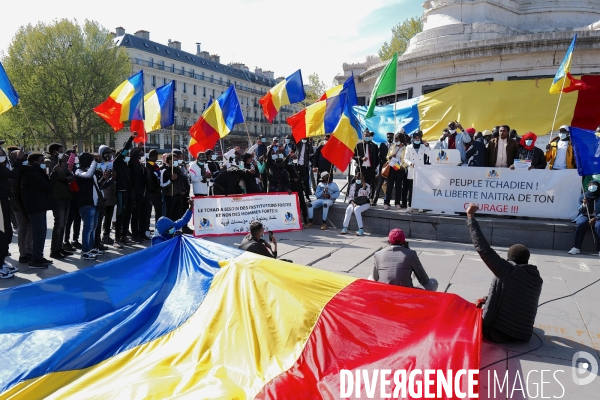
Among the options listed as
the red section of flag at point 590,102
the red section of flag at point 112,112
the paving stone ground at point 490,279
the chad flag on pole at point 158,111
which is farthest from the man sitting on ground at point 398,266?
the red section of flag at point 590,102

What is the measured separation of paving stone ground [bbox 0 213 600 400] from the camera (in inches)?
151

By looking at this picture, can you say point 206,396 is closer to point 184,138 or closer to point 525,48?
point 525,48

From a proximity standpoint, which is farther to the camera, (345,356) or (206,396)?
(345,356)

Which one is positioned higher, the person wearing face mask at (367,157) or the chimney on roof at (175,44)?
the chimney on roof at (175,44)

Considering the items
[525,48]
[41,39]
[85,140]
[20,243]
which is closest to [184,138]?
[85,140]

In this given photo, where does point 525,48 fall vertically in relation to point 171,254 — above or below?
above

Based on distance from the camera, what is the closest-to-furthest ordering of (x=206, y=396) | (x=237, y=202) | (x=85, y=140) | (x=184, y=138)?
(x=206, y=396)
(x=237, y=202)
(x=85, y=140)
(x=184, y=138)

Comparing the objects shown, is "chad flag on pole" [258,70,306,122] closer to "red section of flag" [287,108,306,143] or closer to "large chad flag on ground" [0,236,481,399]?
"red section of flag" [287,108,306,143]

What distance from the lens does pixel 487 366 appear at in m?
4.09

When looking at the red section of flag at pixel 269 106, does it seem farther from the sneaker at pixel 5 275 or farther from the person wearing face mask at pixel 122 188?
the sneaker at pixel 5 275

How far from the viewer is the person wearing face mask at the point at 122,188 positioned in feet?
29.4

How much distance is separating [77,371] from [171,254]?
1495mm

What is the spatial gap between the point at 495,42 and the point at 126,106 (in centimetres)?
1249

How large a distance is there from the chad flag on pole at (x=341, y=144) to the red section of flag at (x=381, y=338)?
668 cm
